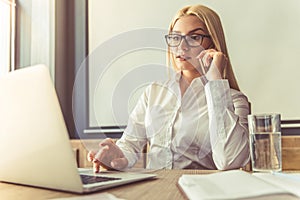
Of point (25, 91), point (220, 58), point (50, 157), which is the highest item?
point (220, 58)

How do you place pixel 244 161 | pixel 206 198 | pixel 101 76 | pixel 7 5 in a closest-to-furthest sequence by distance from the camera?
1. pixel 206 198
2. pixel 244 161
3. pixel 7 5
4. pixel 101 76

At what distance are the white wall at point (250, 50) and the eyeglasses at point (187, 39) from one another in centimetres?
18

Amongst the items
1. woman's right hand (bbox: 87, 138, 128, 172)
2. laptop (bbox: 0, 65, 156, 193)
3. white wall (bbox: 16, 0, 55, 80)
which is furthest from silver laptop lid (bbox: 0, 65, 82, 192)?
white wall (bbox: 16, 0, 55, 80)

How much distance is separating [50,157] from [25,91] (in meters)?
0.11

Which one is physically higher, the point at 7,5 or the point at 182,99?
the point at 7,5

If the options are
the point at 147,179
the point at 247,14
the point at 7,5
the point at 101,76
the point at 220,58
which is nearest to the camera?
the point at 147,179

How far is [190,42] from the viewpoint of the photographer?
132cm

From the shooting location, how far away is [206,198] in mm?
430

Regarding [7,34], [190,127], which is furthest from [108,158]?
[7,34]

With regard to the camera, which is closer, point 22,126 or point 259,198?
point 259,198

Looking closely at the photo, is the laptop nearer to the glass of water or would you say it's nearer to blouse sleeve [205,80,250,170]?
the glass of water

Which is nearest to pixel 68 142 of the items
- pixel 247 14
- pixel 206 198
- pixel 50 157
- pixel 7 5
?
pixel 50 157

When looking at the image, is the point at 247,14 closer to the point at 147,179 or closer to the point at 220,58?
the point at 220,58

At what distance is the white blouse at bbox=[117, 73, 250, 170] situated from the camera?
1.14m
